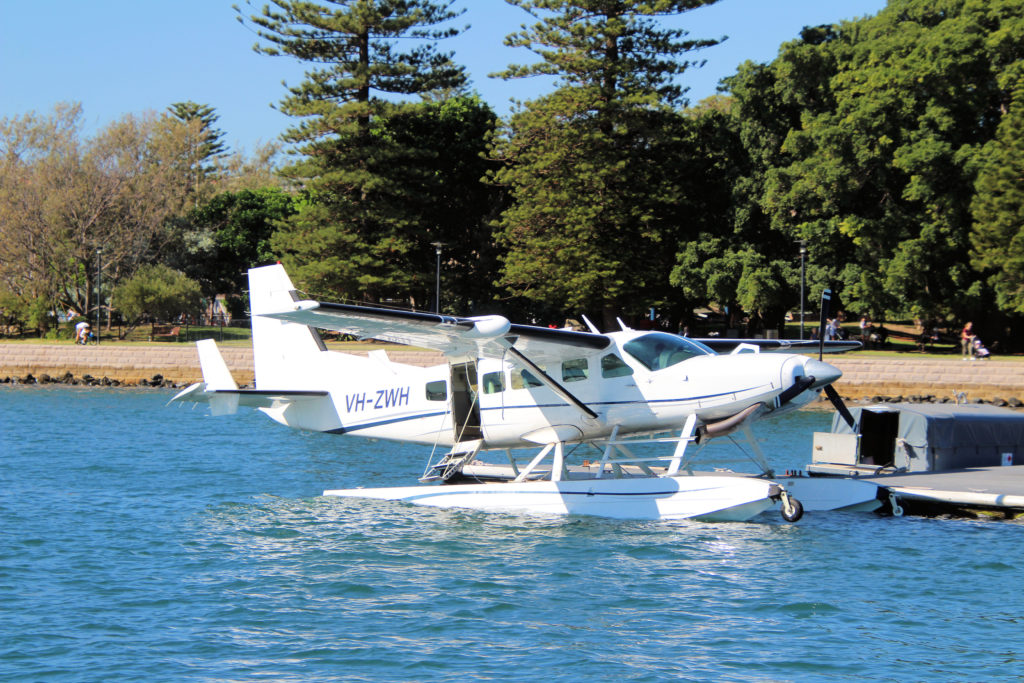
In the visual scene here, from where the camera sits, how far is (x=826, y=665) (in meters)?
9.72

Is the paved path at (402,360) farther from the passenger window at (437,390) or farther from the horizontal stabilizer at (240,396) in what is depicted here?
the horizontal stabilizer at (240,396)

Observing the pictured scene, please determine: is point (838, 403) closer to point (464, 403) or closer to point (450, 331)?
point (464, 403)

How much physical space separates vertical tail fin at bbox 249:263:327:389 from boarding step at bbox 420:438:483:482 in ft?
9.82

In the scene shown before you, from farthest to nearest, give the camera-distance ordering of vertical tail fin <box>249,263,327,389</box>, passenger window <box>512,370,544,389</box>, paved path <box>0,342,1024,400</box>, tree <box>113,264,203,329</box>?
tree <box>113,264,203,329</box> < paved path <box>0,342,1024,400</box> < vertical tail fin <box>249,263,327,389</box> < passenger window <box>512,370,544,389</box>

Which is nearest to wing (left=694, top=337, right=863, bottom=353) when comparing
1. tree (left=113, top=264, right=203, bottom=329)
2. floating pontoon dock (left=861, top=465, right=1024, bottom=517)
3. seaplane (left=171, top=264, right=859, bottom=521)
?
seaplane (left=171, top=264, right=859, bottom=521)

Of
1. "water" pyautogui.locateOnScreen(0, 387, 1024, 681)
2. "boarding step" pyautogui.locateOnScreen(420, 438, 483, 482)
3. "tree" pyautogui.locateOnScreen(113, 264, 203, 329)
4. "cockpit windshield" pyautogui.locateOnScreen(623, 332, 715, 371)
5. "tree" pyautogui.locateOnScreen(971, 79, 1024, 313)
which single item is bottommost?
"water" pyautogui.locateOnScreen(0, 387, 1024, 681)

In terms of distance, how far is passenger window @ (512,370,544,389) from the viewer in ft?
53.4

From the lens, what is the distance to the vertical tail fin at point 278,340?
18391 mm

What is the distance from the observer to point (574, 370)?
1588cm

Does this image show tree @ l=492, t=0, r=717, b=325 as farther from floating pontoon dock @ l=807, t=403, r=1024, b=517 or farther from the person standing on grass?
floating pontoon dock @ l=807, t=403, r=1024, b=517

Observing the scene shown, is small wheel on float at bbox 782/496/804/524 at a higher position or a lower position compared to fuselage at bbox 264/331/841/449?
lower

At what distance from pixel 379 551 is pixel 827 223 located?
37.3 metres

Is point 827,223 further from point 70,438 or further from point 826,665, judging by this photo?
point 826,665

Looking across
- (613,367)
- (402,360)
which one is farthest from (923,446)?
(402,360)
